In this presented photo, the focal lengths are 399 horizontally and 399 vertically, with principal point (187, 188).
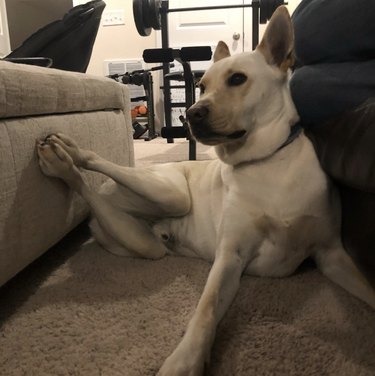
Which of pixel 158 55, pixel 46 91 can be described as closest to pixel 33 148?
pixel 46 91

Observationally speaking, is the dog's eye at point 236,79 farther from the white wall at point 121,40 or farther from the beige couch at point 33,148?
the white wall at point 121,40

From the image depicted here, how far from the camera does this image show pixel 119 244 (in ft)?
4.90

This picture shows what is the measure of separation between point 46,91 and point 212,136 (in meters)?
0.54

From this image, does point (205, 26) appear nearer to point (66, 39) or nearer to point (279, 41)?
point (66, 39)

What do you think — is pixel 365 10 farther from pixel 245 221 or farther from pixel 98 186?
pixel 98 186

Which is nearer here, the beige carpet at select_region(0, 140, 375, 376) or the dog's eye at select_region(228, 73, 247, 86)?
the beige carpet at select_region(0, 140, 375, 376)

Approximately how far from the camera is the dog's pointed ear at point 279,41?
121cm

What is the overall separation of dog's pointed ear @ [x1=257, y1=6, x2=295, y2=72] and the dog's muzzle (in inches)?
10.7

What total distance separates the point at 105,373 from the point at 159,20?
13.9ft

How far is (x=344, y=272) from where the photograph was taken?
1.17m

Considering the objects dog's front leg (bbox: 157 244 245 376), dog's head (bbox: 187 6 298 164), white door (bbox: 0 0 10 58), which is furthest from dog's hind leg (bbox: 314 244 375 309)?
white door (bbox: 0 0 10 58)

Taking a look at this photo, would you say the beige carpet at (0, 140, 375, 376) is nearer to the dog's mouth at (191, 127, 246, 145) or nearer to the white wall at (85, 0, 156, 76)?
the dog's mouth at (191, 127, 246, 145)

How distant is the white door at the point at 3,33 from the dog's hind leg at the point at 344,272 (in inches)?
109

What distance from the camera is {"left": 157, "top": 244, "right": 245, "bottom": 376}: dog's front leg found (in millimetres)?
822
